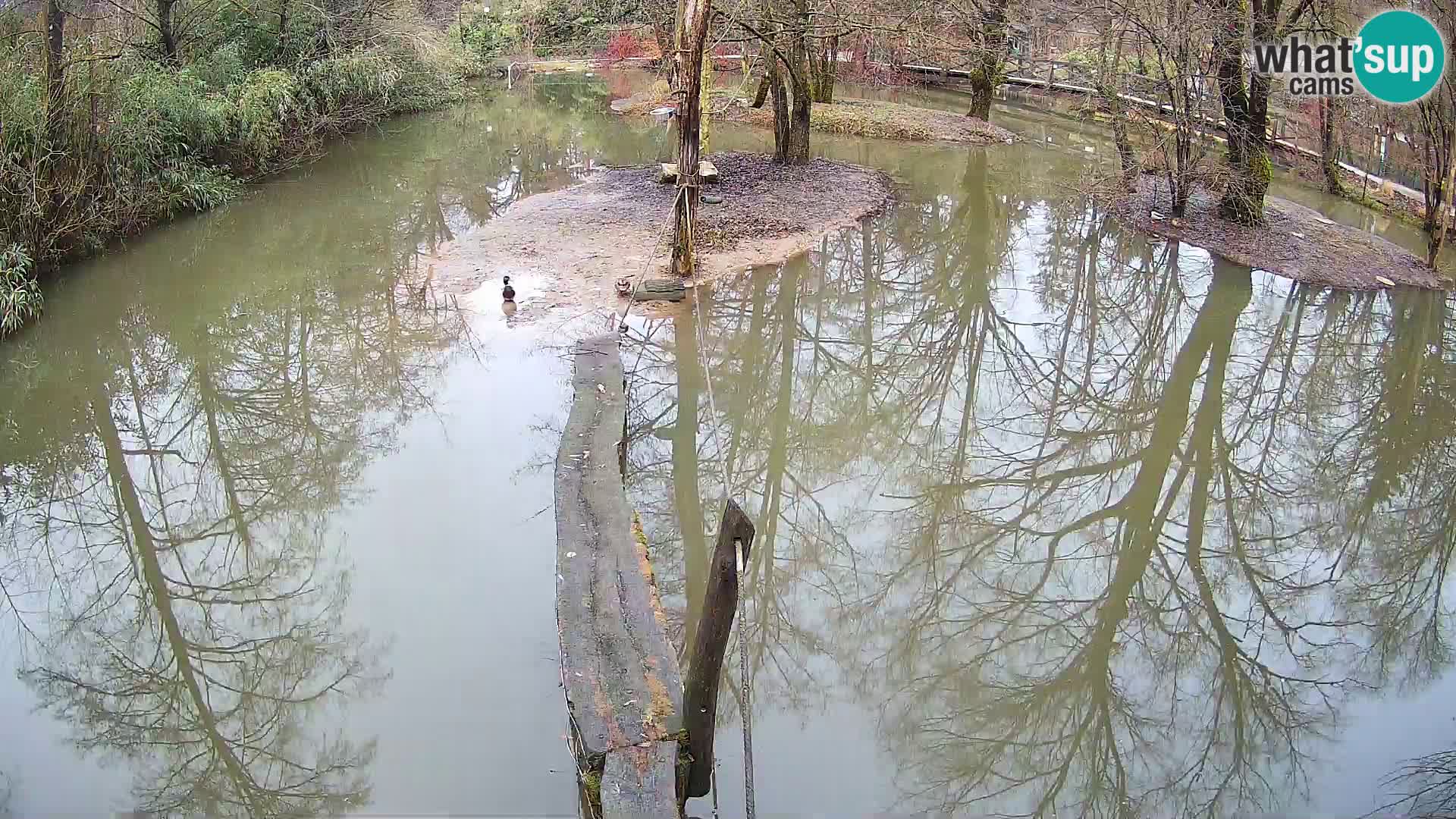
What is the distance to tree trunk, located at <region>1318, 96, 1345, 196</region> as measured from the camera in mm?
13328

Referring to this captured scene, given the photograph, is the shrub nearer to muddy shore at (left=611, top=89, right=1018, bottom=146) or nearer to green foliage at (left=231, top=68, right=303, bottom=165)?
muddy shore at (left=611, top=89, right=1018, bottom=146)

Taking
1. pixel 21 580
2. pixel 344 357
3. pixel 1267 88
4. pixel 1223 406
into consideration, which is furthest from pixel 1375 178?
pixel 21 580

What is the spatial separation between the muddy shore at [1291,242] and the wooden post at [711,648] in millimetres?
9765

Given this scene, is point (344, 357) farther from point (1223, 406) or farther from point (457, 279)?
point (1223, 406)

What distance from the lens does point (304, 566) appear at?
6.06m

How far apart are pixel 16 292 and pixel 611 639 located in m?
7.74

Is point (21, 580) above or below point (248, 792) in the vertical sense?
above

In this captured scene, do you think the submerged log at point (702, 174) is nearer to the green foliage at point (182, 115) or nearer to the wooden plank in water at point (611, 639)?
the green foliage at point (182, 115)

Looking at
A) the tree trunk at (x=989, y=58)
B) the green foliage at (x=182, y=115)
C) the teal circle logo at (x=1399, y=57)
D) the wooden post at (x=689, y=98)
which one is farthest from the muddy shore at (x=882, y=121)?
the wooden post at (x=689, y=98)

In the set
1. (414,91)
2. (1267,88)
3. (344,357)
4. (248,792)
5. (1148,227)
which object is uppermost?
(414,91)

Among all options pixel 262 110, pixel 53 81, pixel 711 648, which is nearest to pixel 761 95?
pixel 262 110

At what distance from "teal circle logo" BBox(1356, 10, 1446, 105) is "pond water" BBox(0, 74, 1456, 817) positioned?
2570mm

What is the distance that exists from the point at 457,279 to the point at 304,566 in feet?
17.5

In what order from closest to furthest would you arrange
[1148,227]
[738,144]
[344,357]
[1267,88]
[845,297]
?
[344,357] < [845,297] < [1267,88] < [1148,227] < [738,144]
